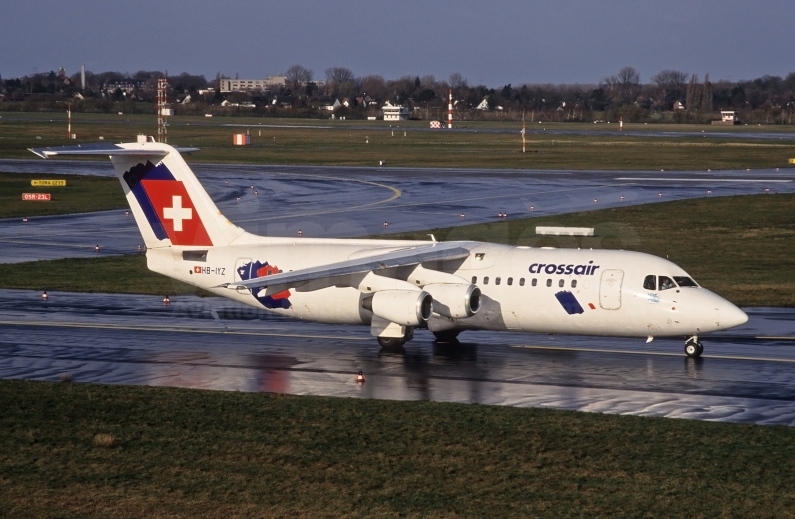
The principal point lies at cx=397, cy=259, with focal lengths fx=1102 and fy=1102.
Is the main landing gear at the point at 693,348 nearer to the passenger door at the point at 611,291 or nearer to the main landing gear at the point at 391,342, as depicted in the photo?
the passenger door at the point at 611,291

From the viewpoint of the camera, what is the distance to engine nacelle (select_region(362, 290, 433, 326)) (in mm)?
30062

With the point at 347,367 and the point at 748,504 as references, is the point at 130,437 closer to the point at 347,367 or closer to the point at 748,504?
the point at 347,367

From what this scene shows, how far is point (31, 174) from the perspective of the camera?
85562 millimetres

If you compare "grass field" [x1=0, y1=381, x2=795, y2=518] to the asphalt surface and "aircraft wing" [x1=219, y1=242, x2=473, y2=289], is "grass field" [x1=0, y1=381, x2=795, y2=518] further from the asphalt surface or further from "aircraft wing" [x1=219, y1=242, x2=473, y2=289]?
"aircraft wing" [x1=219, y1=242, x2=473, y2=289]

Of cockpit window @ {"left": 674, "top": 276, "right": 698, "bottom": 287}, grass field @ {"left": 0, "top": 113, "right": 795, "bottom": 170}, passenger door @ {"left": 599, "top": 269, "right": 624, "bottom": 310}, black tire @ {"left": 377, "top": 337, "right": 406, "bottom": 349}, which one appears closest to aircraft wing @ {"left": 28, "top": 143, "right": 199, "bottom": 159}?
black tire @ {"left": 377, "top": 337, "right": 406, "bottom": 349}

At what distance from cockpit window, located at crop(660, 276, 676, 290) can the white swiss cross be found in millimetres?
14089

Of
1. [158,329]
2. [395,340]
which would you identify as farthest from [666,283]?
[158,329]

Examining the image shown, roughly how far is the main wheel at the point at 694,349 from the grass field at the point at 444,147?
2551 inches

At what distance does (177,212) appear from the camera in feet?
110

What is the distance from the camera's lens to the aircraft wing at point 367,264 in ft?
96.4

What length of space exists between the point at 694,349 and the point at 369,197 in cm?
4333

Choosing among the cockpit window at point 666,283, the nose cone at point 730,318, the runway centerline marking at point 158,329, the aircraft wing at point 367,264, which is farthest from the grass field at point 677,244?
the aircraft wing at point 367,264

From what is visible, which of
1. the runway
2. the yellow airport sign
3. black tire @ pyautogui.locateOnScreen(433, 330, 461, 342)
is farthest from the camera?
the yellow airport sign

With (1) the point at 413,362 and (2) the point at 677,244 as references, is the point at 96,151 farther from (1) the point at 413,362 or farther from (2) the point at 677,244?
(2) the point at 677,244
